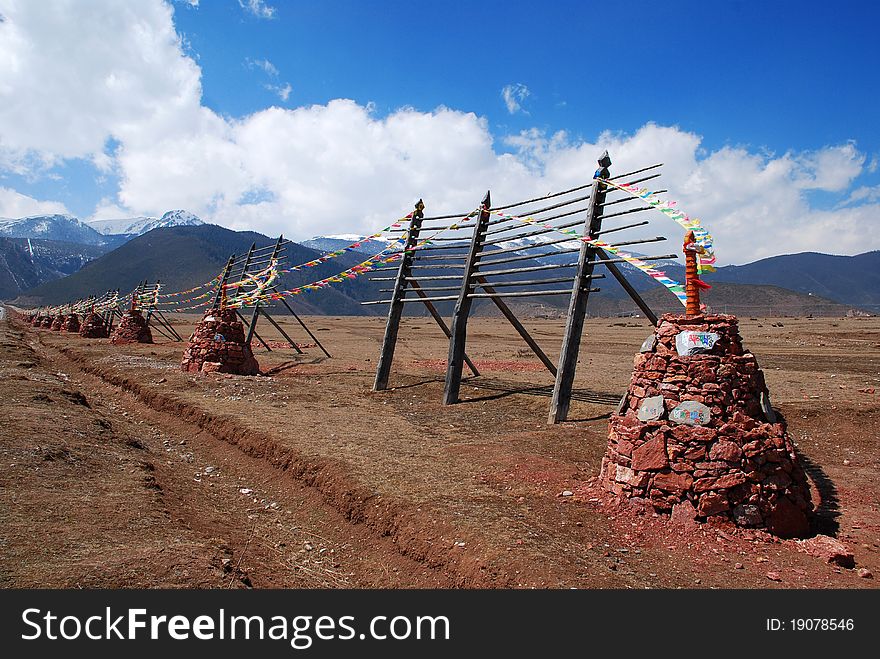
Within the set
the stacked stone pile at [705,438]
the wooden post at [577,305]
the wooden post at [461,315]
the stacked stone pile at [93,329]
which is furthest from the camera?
the stacked stone pile at [93,329]

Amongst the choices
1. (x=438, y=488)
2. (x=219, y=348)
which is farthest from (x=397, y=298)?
(x=438, y=488)

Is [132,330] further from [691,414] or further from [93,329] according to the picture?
[691,414]

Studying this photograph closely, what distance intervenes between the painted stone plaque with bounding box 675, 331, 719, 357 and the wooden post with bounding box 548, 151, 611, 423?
338cm

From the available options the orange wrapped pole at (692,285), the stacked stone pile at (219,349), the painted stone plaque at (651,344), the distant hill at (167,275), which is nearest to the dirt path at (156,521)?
the painted stone plaque at (651,344)

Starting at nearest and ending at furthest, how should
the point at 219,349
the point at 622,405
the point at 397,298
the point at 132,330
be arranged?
the point at 622,405 → the point at 397,298 → the point at 219,349 → the point at 132,330

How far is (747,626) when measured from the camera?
3027mm

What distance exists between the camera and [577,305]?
870 cm

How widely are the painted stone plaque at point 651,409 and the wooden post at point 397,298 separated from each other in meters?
7.93

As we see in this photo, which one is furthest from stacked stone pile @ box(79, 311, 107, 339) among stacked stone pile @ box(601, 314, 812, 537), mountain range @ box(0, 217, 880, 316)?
mountain range @ box(0, 217, 880, 316)

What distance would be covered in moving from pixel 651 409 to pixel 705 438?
1.68 feet

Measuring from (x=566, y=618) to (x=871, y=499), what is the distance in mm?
3957

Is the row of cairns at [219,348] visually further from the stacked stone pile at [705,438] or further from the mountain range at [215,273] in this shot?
the mountain range at [215,273]

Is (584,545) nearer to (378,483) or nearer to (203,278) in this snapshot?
(378,483)

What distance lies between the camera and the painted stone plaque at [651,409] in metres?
4.84
